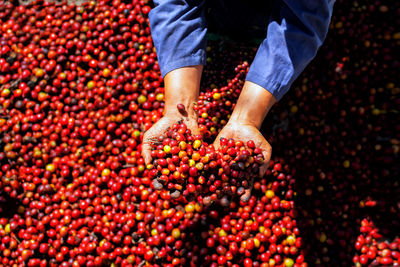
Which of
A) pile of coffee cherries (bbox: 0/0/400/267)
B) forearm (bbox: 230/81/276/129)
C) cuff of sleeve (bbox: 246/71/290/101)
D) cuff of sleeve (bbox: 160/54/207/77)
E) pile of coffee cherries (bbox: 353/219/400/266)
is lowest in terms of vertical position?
pile of coffee cherries (bbox: 353/219/400/266)

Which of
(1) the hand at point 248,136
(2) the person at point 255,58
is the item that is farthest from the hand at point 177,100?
(1) the hand at point 248,136

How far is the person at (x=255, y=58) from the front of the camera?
1.96 metres

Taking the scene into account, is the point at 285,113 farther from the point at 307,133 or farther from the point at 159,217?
the point at 159,217

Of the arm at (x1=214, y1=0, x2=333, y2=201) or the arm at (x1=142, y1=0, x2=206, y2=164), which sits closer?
the arm at (x1=214, y1=0, x2=333, y2=201)

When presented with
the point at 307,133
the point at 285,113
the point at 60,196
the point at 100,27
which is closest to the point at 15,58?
the point at 100,27

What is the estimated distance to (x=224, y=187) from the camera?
2146 mm

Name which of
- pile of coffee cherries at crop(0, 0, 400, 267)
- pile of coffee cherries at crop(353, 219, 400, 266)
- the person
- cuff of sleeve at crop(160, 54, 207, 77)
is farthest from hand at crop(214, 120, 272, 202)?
pile of coffee cherries at crop(353, 219, 400, 266)

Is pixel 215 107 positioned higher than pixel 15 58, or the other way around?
pixel 15 58

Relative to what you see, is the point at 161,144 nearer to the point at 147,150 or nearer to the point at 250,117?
the point at 147,150

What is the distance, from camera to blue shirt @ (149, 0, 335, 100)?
1927mm

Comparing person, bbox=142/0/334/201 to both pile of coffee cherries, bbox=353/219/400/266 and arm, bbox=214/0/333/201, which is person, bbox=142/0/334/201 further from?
pile of coffee cherries, bbox=353/219/400/266

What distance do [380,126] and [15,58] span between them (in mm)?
3998

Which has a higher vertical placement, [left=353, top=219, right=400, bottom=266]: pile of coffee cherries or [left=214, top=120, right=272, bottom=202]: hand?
[left=214, top=120, right=272, bottom=202]: hand

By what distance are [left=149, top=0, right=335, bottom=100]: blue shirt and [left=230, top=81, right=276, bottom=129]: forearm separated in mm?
45
